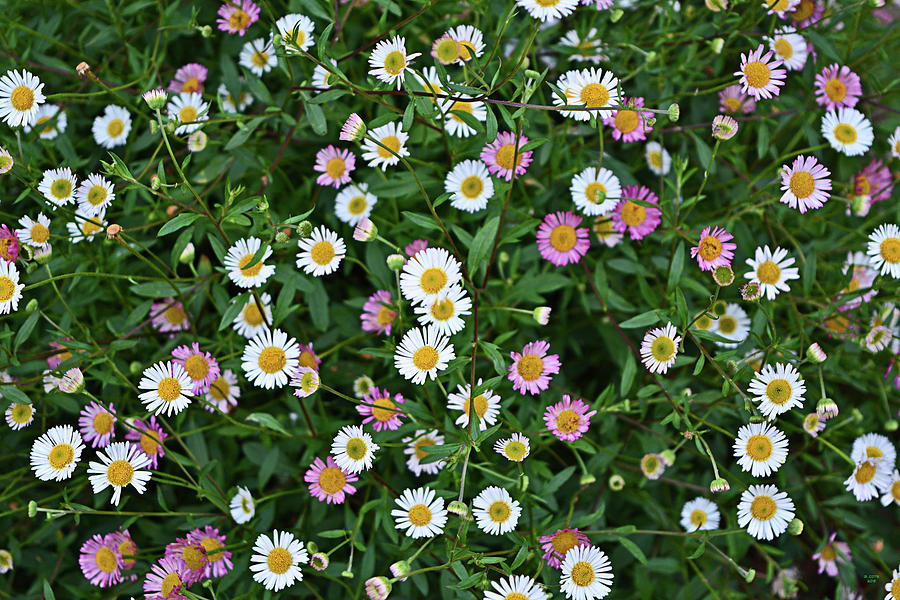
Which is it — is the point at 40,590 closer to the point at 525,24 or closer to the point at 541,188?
the point at 541,188

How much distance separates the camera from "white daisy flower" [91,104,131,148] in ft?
6.86

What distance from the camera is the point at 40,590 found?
6.48ft

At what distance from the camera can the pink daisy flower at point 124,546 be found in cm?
181

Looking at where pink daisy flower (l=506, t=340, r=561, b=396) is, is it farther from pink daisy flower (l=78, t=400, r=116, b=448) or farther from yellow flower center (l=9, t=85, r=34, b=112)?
yellow flower center (l=9, t=85, r=34, b=112)

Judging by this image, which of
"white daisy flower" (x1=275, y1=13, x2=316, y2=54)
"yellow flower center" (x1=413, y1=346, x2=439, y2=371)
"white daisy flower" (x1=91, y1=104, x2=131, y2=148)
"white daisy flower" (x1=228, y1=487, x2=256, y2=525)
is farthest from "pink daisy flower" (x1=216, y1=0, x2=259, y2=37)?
"white daisy flower" (x1=228, y1=487, x2=256, y2=525)

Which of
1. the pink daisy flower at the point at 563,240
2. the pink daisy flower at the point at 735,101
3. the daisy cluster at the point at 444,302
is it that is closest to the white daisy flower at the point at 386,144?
the daisy cluster at the point at 444,302

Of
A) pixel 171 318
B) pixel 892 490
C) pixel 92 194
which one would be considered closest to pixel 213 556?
pixel 171 318

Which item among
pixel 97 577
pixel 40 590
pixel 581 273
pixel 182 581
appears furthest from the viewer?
pixel 581 273

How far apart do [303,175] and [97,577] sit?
1.27 m

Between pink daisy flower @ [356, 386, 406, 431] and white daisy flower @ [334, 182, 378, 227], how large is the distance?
518mm

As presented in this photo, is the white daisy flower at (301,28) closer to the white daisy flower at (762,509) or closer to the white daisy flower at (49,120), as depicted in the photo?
the white daisy flower at (49,120)

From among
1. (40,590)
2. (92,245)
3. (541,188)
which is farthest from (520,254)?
(40,590)

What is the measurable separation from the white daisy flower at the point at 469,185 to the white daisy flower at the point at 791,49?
0.99 m

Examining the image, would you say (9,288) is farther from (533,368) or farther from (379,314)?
(533,368)
